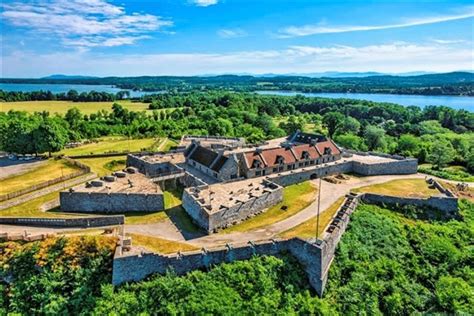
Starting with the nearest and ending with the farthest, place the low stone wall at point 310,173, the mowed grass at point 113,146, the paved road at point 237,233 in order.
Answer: the paved road at point 237,233
the low stone wall at point 310,173
the mowed grass at point 113,146

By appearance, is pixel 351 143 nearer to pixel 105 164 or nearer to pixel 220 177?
pixel 220 177

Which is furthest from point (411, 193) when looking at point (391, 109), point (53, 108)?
point (53, 108)

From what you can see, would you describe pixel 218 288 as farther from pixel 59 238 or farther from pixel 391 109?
pixel 391 109

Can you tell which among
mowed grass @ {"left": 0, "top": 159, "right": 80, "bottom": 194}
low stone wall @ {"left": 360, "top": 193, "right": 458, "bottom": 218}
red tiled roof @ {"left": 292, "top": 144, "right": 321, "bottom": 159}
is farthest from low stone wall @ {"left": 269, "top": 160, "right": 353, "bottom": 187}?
mowed grass @ {"left": 0, "top": 159, "right": 80, "bottom": 194}

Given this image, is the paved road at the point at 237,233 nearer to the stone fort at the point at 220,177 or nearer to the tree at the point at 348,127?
the stone fort at the point at 220,177

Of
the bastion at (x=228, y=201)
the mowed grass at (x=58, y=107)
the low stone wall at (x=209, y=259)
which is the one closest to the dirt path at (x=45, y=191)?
the bastion at (x=228, y=201)

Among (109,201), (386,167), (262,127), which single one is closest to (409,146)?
(386,167)
